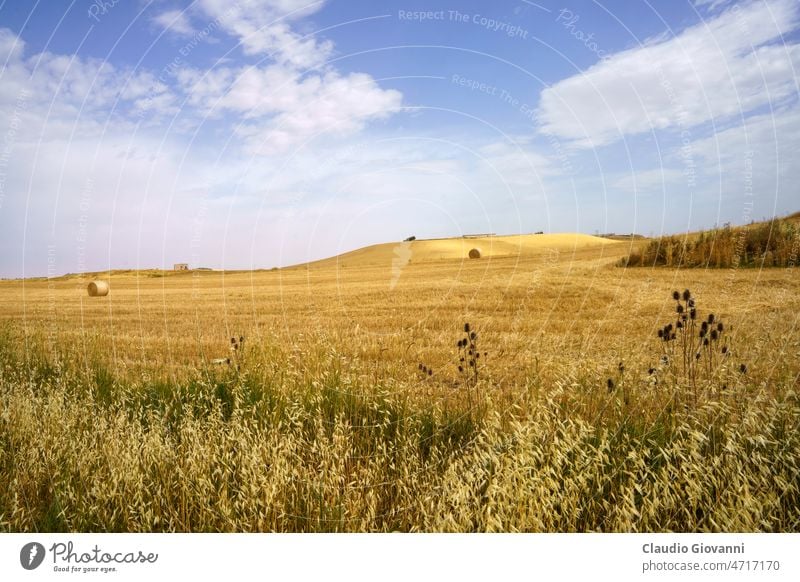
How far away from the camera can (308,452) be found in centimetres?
407

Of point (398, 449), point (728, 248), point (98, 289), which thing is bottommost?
point (398, 449)

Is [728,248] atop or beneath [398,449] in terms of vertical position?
atop

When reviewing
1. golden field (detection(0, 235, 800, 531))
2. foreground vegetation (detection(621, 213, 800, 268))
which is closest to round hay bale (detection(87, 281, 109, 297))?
golden field (detection(0, 235, 800, 531))

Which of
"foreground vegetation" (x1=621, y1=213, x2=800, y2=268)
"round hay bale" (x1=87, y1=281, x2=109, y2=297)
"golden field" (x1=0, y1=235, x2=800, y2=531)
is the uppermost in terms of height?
"foreground vegetation" (x1=621, y1=213, x2=800, y2=268)

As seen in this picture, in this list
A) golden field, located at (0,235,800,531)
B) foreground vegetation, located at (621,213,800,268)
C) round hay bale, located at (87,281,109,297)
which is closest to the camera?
golden field, located at (0,235,800,531)

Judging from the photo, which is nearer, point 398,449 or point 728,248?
point 398,449

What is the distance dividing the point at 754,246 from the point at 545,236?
49.0 meters

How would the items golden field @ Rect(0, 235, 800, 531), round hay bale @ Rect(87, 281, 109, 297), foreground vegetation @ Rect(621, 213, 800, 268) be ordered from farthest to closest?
1. round hay bale @ Rect(87, 281, 109, 297)
2. foreground vegetation @ Rect(621, 213, 800, 268)
3. golden field @ Rect(0, 235, 800, 531)

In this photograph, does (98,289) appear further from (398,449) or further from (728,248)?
(728,248)

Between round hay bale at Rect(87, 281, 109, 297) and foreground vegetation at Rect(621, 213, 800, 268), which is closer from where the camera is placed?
foreground vegetation at Rect(621, 213, 800, 268)

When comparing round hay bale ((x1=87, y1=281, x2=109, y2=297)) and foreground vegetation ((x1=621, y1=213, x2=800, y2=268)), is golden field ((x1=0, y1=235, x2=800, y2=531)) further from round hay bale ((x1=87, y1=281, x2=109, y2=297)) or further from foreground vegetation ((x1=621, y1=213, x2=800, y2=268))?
A: round hay bale ((x1=87, y1=281, x2=109, y2=297))

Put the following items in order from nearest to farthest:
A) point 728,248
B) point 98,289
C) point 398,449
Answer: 1. point 398,449
2. point 728,248
3. point 98,289

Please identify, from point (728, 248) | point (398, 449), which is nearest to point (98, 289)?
point (398, 449)
